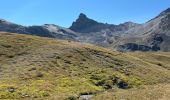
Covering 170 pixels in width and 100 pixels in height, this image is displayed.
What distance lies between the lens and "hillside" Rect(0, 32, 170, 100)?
59816 mm

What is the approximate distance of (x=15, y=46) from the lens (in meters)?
94.2

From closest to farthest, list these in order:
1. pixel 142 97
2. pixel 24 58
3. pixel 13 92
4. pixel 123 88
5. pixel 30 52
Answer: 1. pixel 142 97
2. pixel 13 92
3. pixel 123 88
4. pixel 24 58
5. pixel 30 52

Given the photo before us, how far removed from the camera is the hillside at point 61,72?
59.8 m

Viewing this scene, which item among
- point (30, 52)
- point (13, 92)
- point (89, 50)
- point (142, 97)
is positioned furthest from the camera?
point (89, 50)

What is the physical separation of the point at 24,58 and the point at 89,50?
842 inches

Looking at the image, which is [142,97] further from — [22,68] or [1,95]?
[22,68]

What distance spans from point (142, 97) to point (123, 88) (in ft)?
70.9

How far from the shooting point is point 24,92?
2223 inches

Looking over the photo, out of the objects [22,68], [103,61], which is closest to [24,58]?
[22,68]

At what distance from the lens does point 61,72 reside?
74750 mm

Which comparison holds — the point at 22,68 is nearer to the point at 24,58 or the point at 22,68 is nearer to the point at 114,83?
the point at 24,58

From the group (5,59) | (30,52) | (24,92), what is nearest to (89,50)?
(30,52)

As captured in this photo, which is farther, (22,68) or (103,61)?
(103,61)

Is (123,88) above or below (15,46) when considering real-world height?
below
